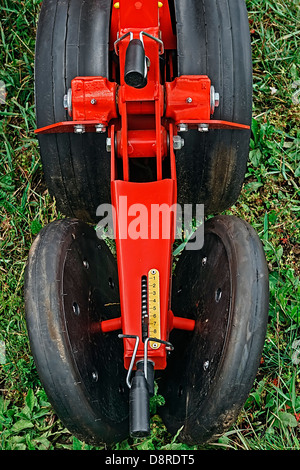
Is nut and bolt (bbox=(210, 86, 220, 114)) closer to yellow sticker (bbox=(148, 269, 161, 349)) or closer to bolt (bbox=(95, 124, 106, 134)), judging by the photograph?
bolt (bbox=(95, 124, 106, 134))

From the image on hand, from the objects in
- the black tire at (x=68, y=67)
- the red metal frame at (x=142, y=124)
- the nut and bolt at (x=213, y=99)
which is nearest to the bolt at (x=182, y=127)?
the red metal frame at (x=142, y=124)

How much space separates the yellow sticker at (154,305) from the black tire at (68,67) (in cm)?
62

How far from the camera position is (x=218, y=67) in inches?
90.7

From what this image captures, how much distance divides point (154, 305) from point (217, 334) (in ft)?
0.82

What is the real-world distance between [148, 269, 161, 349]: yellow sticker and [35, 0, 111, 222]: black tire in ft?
2.04

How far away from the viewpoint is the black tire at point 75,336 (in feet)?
6.33

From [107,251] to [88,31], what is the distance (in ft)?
2.81

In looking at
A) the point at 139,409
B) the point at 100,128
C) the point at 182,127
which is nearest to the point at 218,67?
the point at 182,127

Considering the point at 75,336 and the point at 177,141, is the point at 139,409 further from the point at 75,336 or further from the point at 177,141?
the point at 177,141

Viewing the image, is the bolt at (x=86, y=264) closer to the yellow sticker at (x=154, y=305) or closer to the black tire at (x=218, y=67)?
the yellow sticker at (x=154, y=305)

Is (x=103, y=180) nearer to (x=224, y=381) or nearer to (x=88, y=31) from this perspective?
(x=88, y=31)

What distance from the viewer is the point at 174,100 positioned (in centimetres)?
211

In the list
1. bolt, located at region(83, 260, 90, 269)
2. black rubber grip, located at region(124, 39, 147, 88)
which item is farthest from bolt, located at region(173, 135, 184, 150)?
bolt, located at region(83, 260, 90, 269)

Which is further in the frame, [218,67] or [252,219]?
[252,219]
